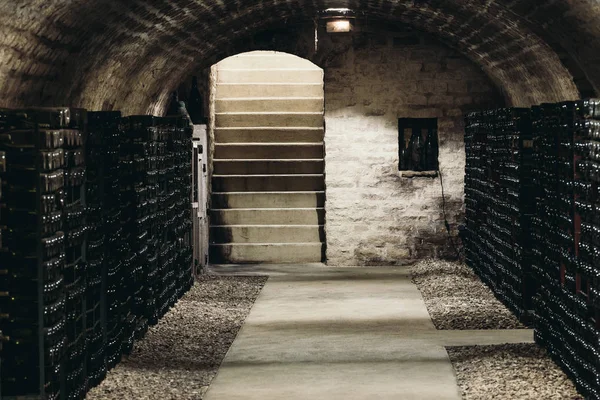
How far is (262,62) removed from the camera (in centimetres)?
1709

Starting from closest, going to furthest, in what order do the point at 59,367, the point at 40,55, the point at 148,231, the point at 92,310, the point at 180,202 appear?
1. the point at 59,367
2. the point at 92,310
3. the point at 40,55
4. the point at 148,231
5. the point at 180,202

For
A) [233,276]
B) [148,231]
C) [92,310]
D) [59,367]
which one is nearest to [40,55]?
[148,231]

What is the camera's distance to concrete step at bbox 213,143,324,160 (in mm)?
15578

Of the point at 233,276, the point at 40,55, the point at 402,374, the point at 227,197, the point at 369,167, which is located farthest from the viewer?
the point at 227,197

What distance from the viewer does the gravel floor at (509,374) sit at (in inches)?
260

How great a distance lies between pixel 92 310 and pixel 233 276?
20.4 feet

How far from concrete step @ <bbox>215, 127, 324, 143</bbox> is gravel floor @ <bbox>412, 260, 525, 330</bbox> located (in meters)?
2.95

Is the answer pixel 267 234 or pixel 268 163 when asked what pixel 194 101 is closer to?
pixel 268 163

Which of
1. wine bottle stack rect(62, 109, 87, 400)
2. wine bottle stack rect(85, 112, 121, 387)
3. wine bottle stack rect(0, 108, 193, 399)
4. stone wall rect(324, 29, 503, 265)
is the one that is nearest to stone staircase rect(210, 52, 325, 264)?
stone wall rect(324, 29, 503, 265)

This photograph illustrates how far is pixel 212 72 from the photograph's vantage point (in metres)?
15.6

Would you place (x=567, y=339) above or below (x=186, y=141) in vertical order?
below

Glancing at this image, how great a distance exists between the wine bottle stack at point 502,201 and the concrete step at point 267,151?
130 inches

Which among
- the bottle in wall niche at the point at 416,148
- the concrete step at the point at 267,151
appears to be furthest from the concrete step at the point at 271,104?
the bottle in wall niche at the point at 416,148

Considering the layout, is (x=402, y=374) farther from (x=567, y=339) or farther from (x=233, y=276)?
(x=233, y=276)
